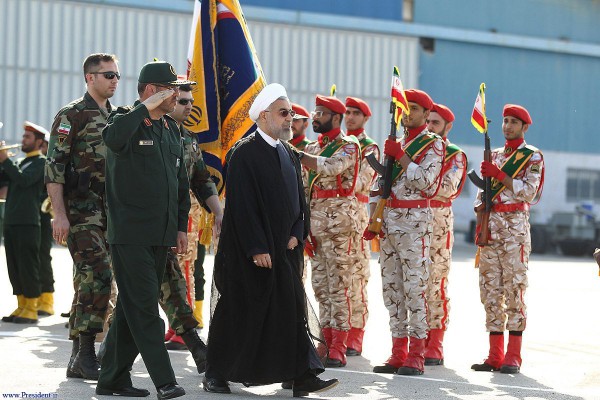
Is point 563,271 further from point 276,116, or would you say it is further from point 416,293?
point 276,116

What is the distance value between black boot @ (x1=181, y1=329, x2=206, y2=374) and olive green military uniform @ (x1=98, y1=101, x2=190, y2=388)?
2.99 feet

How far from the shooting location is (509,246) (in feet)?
32.5

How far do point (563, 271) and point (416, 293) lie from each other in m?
14.6

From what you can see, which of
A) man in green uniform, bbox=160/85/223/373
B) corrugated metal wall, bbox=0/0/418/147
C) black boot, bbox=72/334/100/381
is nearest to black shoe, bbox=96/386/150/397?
black boot, bbox=72/334/100/381

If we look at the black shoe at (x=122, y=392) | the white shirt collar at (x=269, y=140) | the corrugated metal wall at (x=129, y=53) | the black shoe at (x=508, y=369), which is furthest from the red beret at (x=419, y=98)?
the corrugated metal wall at (x=129, y=53)

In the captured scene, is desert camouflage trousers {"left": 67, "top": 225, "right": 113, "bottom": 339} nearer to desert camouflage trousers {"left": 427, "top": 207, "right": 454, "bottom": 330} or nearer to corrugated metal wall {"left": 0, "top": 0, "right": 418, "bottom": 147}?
desert camouflage trousers {"left": 427, "top": 207, "right": 454, "bottom": 330}

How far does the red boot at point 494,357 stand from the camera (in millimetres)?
9789

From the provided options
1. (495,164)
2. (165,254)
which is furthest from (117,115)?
(495,164)

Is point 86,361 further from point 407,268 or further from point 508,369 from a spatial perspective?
point 508,369

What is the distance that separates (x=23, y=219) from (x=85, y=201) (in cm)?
421

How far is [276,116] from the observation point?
26.6 ft

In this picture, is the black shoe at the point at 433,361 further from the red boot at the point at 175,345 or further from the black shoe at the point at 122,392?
the black shoe at the point at 122,392

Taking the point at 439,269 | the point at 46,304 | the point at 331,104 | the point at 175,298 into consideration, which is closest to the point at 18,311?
the point at 46,304

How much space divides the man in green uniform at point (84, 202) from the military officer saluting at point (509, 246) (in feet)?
10.1
